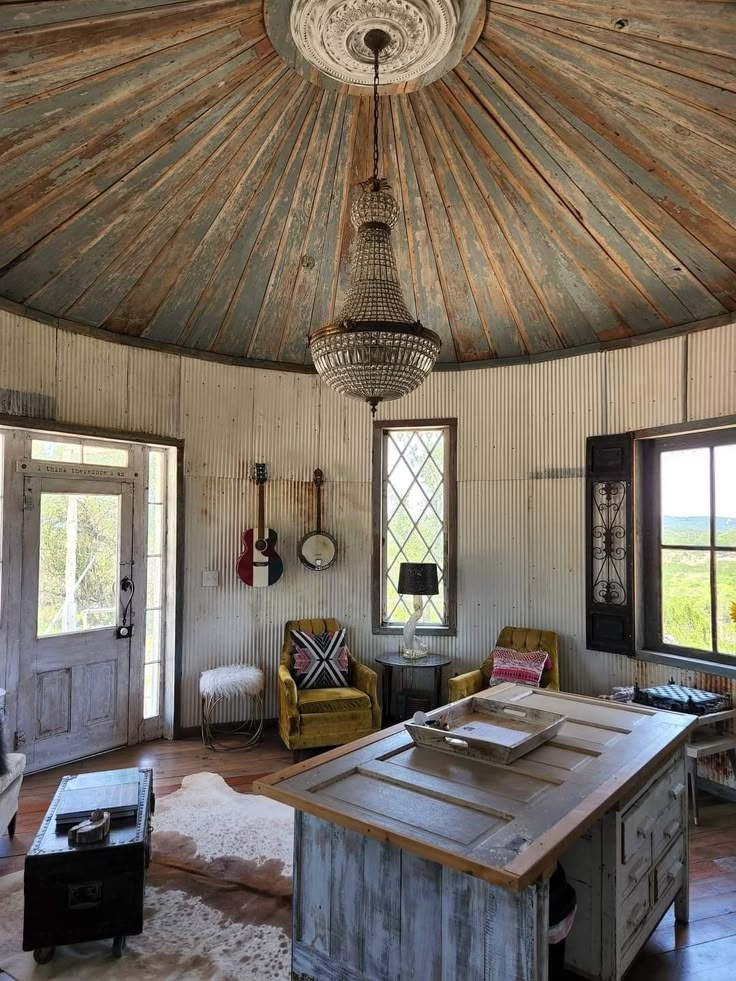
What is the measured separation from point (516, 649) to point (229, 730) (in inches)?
91.1

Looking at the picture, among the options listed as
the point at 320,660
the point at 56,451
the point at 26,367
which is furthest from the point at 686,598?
the point at 26,367

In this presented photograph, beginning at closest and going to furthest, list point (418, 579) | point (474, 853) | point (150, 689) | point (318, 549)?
point (474, 853) → point (418, 579) → point (150, 689) → point (318, 549)

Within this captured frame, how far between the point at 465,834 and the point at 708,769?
2969 mm

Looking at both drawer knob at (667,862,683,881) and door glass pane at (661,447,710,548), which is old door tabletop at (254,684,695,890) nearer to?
drawer knob at (667,862,683,881)

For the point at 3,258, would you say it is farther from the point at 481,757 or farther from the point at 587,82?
the point at 481,757

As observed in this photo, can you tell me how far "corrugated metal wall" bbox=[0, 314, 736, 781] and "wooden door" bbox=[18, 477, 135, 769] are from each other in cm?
48

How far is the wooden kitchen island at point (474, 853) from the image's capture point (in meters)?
1.58

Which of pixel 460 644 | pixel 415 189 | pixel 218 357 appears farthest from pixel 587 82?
pixel 460 644

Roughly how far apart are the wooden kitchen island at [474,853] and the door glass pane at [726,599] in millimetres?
1818

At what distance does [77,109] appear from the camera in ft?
9.23

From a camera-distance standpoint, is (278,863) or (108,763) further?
(108,763)

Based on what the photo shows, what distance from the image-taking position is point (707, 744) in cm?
351

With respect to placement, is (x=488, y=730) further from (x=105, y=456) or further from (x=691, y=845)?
(x=105, y=456)

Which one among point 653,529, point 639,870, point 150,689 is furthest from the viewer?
point 150,689
